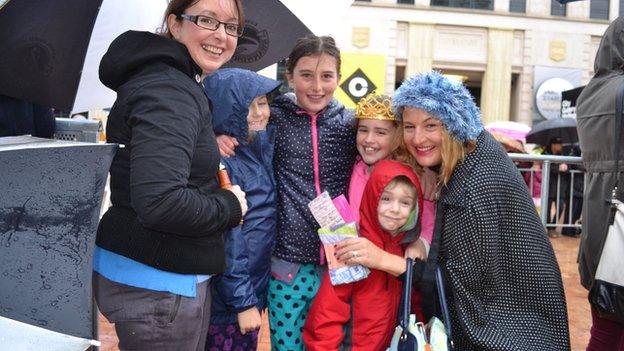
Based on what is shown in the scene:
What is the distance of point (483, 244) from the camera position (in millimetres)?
2293

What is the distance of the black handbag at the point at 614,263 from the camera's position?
243 centimetres

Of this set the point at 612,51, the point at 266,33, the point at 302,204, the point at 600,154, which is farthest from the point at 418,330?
the point at 266,33

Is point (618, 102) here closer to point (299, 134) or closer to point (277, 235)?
point (299, 134)

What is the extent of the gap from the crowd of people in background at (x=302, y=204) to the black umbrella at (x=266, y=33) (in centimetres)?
23

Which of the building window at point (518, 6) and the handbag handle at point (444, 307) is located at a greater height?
the building window at point (518, 6)

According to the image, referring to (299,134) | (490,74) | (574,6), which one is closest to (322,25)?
(299,134)

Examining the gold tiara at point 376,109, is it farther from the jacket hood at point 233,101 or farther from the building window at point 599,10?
the building window at point 599,10

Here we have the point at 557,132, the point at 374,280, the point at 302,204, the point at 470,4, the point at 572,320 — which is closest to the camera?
the point at 374,280

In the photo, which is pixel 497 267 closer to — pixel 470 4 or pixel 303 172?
pixel 303 172

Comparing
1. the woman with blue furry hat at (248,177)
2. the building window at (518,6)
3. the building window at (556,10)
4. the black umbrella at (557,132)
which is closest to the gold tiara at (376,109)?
the woman with blue furry hat at (248,177)

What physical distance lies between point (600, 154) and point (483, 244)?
0.78 m

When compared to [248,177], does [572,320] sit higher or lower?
lower

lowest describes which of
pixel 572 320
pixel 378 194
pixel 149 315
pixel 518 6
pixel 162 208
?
pixel 572 320

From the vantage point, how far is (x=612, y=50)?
2713 mm
